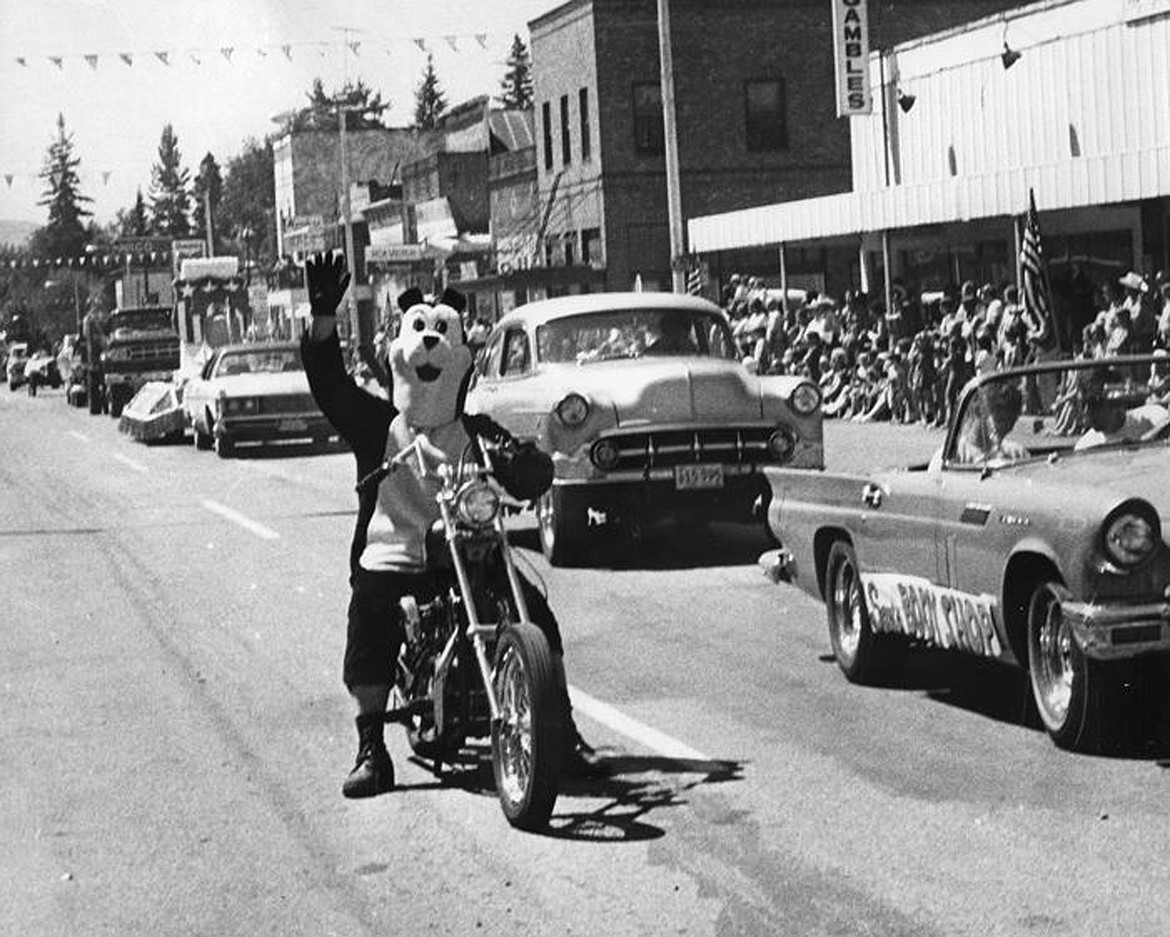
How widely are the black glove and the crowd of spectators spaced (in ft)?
47.8

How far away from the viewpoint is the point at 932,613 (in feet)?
32.0

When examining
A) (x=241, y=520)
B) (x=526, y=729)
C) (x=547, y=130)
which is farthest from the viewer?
(x=547, y=130)

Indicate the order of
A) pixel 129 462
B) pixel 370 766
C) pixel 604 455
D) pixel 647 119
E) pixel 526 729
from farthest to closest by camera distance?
1. pixel 647 119
2. pixel 129 462
3. pixel 604 455
4. pixel 370 766
5. pixel 526 729

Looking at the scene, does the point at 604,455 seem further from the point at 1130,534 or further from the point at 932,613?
the point at 1130,534

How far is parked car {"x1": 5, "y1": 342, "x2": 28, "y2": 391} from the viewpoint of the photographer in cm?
8725

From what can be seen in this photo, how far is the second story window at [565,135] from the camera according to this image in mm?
58688

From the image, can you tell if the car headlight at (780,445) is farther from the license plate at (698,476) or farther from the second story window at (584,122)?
the second story window at (584,122)

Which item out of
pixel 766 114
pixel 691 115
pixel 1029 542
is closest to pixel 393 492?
pixel 1029 542

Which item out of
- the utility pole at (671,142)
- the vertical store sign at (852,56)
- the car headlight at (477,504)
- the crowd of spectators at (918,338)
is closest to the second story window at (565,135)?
the vertical store sign at (852,56)

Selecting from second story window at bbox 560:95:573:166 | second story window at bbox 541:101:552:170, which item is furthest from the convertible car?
second story window at bbox 541:101:552:170

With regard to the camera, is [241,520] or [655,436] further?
[241,520]

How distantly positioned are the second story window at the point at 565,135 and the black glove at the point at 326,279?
5016 cm

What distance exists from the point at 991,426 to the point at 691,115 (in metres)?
47.8

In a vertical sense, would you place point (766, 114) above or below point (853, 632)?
above
